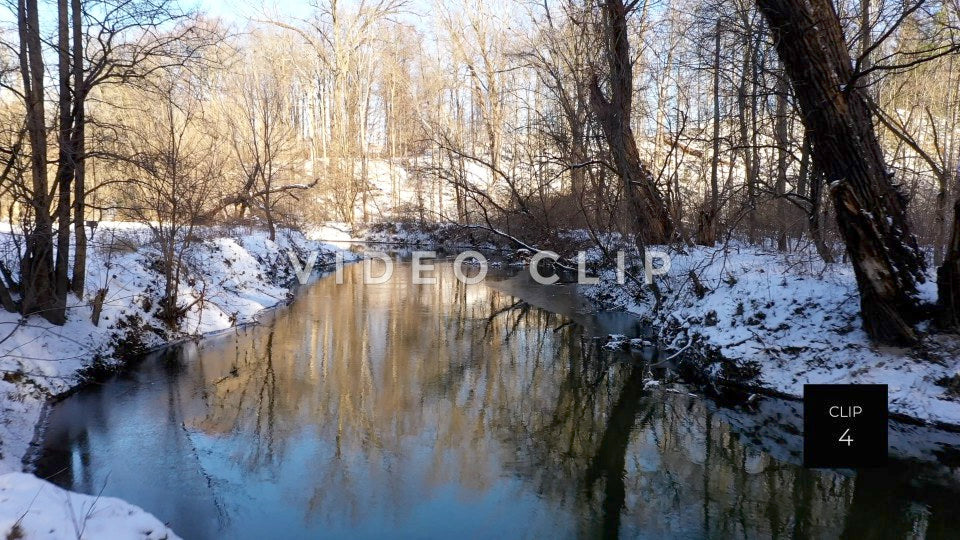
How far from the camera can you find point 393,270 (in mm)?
24047

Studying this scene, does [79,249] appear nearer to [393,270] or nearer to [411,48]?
[393,270]

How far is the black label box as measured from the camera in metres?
6.45

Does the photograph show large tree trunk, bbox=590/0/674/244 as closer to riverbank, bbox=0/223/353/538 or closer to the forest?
the forest

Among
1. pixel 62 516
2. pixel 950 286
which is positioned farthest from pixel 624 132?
pixel 62 516

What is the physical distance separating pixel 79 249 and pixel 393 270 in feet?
47.2

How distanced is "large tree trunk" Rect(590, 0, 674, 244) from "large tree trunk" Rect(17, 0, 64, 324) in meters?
→ 9.94

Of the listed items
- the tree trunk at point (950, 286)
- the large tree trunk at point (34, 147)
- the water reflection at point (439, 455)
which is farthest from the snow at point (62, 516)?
the tree trunk at point (950, 286)

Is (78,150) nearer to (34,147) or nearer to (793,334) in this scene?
(34,147)

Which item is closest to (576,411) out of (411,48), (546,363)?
(546,363)

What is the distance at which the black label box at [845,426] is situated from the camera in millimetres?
6449

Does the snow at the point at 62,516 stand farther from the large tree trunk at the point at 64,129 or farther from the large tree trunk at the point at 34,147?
the large tree trunk at the point at 64,129

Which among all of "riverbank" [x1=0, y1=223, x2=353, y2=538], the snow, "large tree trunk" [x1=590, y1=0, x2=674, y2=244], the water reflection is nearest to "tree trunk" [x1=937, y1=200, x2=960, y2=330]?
the water reflection

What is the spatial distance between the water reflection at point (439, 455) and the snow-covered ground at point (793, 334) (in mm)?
1190

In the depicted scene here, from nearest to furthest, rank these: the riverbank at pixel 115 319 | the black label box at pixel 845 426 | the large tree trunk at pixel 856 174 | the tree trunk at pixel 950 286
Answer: the black label box at pixel 845 426, the tree trunk at pixel 950 286, the riverbank at pixel 115 319, the large tree trunk at pixel 856 174
